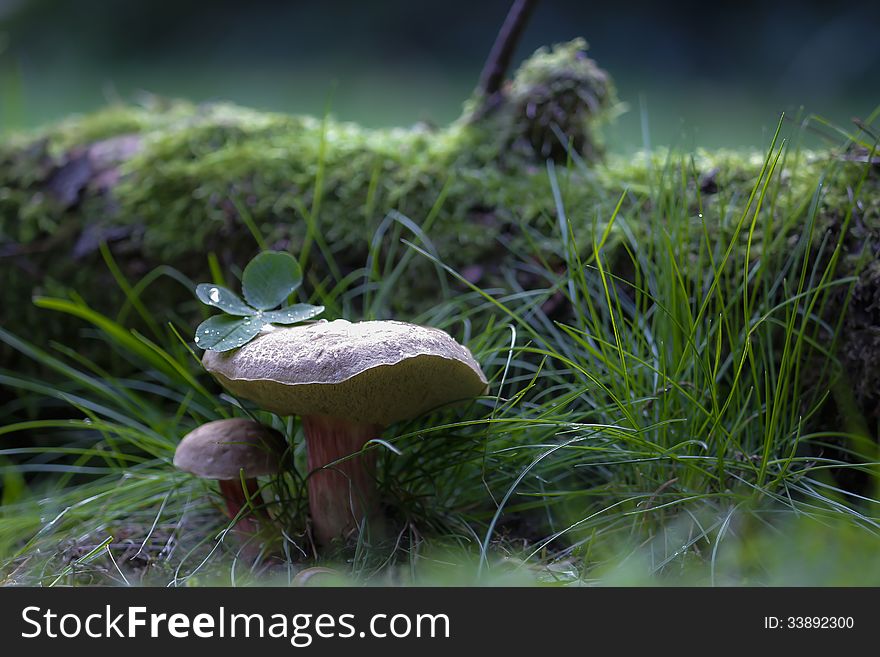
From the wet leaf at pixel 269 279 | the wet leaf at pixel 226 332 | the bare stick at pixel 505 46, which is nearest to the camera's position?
the wet leaf at pixel 226 332

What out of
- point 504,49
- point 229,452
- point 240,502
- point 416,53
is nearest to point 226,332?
point 229,452

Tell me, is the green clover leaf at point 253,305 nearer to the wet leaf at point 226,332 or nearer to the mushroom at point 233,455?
the wet leaf at point 226,332

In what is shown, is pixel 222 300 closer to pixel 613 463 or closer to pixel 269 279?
pixel 269 279

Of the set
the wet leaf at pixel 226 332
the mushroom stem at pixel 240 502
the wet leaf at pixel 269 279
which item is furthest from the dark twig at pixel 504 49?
the mushroom stem at pixel 240 502

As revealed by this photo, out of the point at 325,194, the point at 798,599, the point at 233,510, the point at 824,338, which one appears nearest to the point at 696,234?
the point at 824,338

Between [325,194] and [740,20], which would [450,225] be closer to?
[325,194]

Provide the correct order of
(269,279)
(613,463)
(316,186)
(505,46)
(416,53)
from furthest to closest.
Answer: (416,53) < (505,46) < (316,186) < (269,279) < (613,463)

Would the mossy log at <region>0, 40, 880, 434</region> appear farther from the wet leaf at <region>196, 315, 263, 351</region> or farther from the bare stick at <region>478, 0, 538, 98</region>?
the wet leaf at <region>196, 315, 263, 351</region>
